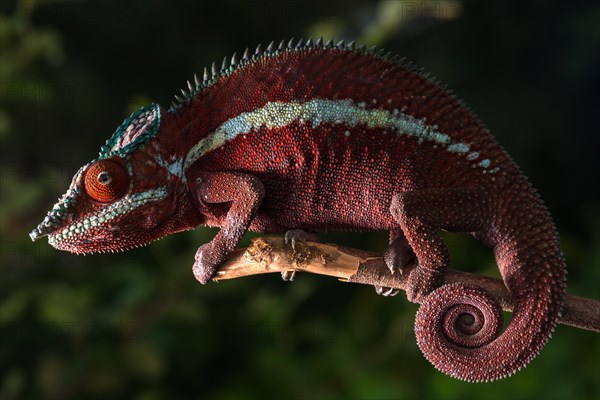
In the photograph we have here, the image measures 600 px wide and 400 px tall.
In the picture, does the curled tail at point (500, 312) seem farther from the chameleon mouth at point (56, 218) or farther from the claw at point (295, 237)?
the chameleon mouth at point (56, 218)

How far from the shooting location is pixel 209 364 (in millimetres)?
5445

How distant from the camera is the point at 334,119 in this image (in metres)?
2.16

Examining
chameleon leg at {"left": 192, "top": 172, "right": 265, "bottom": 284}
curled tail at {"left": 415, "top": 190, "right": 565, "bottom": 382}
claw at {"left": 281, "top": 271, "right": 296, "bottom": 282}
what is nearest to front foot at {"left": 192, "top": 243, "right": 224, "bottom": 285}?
chameleon leg at {"left": 192, "top": 172, "right": 265, "bottom": 284}

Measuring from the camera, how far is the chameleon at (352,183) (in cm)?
206

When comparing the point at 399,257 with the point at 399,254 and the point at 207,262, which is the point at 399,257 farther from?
the point at 207,262

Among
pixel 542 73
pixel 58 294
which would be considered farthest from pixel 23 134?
pixel 542 73

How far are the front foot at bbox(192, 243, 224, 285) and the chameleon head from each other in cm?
18

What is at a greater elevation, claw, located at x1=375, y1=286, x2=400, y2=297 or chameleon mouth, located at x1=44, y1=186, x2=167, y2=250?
claw, located at x1=375, y1=286, x2=400, y2=297

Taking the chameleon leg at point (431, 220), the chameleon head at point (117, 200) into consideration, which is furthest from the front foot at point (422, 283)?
the chameleon head at point (117, 200)

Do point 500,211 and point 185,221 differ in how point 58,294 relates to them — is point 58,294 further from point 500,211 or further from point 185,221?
point 500,211

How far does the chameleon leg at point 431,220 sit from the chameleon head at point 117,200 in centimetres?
77

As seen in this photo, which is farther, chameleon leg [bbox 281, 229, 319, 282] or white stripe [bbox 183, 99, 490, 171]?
chameleon leg [bbox 281, 229, 319, 282]

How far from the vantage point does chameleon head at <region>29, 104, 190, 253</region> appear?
2133 mm

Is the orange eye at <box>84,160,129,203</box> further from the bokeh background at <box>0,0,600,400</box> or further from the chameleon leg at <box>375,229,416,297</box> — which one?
the bokeh background at <box>0,0,600,400</box>
